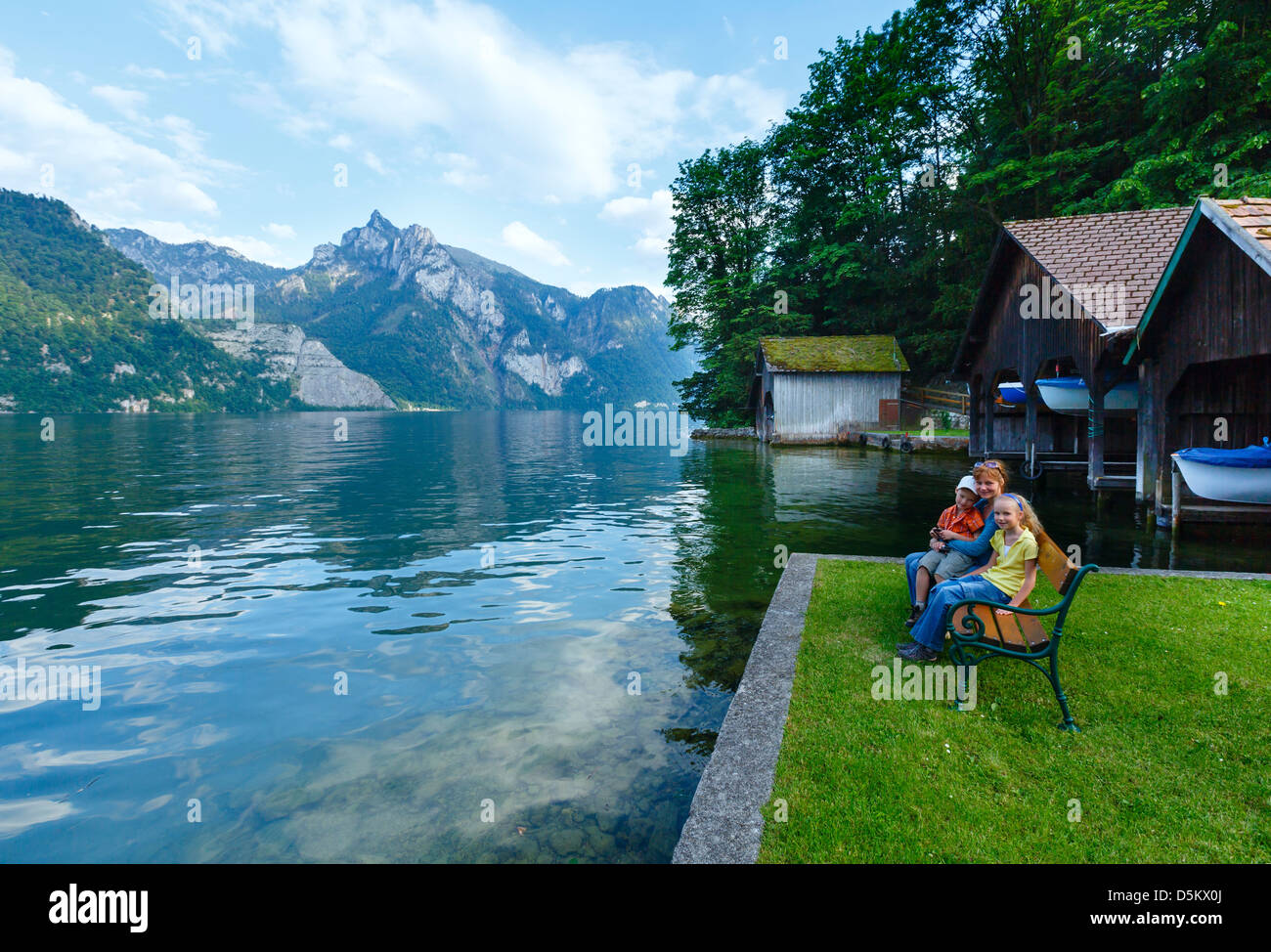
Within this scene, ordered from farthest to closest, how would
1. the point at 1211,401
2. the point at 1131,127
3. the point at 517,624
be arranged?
the point at 1131,127 → the point at 1211,401 → the point at 517,624


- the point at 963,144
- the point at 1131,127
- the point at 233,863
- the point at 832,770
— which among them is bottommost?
the point at 233,863

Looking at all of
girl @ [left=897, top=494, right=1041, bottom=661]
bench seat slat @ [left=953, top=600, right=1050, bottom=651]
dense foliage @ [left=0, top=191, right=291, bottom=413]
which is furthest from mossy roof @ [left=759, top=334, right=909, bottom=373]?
dense foliage @ [left=0, top=191, right=291, bottom=413]

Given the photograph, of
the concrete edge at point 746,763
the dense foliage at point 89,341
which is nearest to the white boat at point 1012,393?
the concrete edge at point 746,763

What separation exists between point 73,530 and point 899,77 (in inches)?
2188

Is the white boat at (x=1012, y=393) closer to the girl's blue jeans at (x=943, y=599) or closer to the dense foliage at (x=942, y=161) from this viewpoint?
the dense foliage at (x=942, y=161)

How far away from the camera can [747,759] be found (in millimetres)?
4781

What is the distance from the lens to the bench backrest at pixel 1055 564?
5.36 meters

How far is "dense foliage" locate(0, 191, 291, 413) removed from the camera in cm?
14100

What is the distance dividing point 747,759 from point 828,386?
42219 mm

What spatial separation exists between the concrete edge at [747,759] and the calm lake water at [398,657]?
67 cm

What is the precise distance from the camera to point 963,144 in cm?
4647

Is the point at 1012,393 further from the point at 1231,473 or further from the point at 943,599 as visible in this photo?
the point at 943,599
